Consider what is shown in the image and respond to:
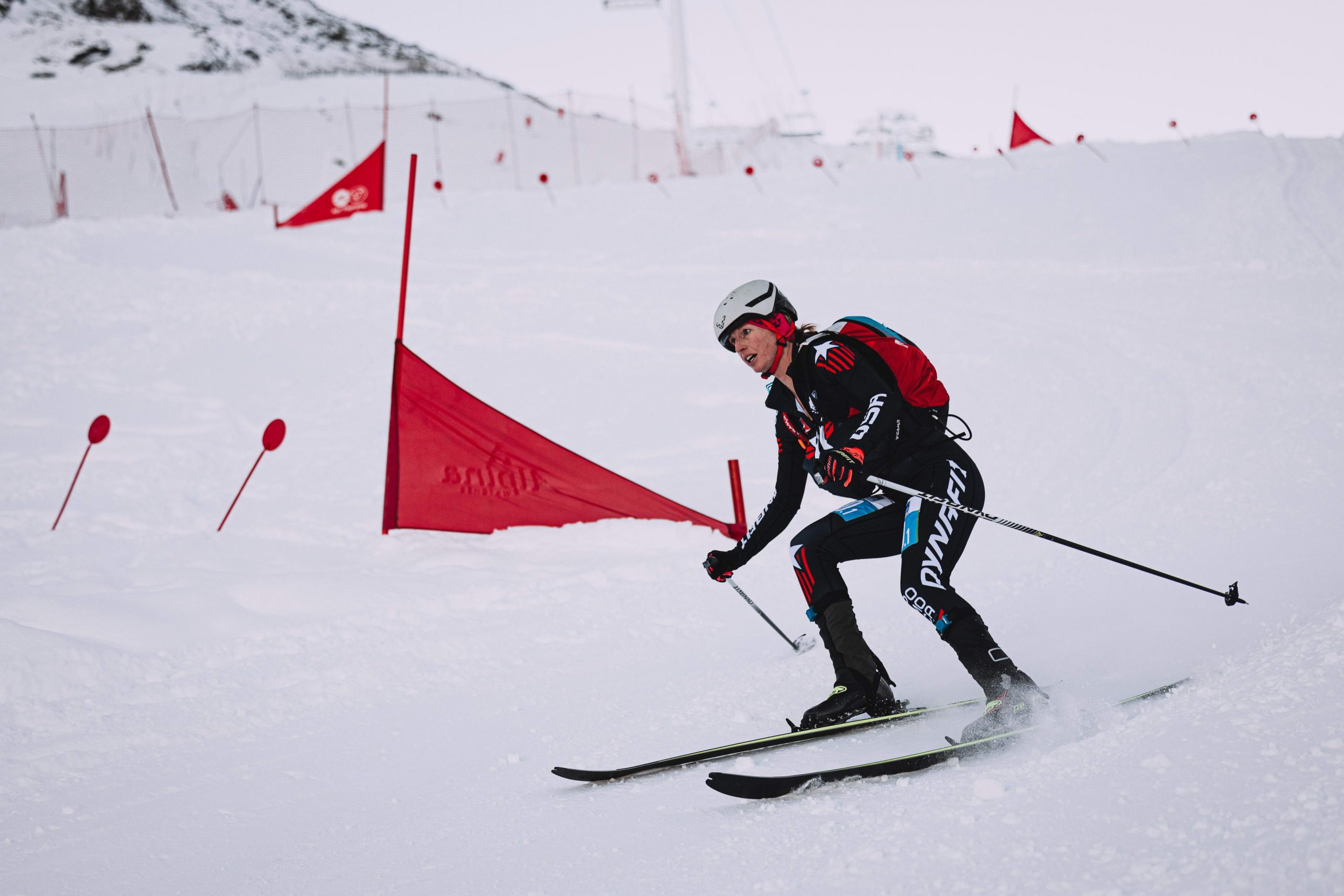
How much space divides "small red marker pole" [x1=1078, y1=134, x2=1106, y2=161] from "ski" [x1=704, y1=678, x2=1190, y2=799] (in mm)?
15843

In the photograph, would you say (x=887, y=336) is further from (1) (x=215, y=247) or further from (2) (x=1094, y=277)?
(1) (x=215, y=247)

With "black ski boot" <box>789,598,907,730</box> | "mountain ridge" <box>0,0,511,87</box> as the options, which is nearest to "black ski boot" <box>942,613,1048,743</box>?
"black ski boot" <box>789,598,907,730</box>

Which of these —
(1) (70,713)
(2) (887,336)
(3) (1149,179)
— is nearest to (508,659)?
(1) (70,713)

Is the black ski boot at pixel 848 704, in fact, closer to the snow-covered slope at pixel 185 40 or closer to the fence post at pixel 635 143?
the fence post at pixel 635 143

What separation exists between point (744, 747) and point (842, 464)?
1035mm

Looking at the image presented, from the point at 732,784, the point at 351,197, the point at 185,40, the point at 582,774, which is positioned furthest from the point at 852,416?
the point at 185,40

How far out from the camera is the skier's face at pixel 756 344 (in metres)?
3.31

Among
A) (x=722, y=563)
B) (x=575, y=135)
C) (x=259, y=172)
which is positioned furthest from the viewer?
(x=575, y=135)

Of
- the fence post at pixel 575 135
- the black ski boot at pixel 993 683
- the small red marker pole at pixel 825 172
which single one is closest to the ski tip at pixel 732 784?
the black ski boot at pixel 993 683

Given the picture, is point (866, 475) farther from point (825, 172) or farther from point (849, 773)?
point (825, 172)

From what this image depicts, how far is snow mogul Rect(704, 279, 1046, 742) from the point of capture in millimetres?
3057

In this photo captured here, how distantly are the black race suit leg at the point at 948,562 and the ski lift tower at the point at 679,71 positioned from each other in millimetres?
19829

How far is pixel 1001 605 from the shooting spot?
488 centimetres

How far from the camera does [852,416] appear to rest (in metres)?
3.22
